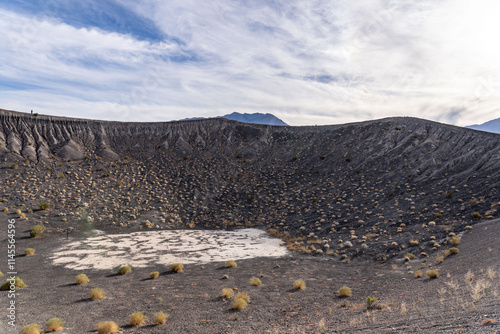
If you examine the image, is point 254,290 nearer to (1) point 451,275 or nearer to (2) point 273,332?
(2) point 273,332

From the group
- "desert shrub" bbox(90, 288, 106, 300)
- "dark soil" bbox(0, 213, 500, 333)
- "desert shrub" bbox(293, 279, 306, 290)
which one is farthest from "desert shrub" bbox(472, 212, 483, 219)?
"desert shrub" bbox(90, 288, 106, 300)

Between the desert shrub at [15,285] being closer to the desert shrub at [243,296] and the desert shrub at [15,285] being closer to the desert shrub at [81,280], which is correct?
the desert shrub at [81,280]

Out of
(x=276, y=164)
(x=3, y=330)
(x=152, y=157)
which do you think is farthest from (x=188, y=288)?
(x=152, y=157)

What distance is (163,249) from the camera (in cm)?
2780

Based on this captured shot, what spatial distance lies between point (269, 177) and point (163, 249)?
27.8 m

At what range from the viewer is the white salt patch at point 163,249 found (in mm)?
23641

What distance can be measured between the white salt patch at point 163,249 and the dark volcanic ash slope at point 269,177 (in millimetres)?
3430

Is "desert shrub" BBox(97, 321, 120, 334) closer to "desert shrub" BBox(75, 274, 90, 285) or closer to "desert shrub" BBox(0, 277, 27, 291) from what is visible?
"desert shrub" BBox(75, 274, 90, 285)

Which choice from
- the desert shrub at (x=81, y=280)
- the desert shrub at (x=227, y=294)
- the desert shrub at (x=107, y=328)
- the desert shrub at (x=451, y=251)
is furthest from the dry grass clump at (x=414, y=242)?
the desert shrub at (x=81, y=280)

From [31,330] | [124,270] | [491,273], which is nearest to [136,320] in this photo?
[31,330]

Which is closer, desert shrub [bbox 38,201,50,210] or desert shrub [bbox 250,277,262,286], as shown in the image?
desert shrub [bbox 250,277,262,286]

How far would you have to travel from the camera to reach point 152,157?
2219 inches

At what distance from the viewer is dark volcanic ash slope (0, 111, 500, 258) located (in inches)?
1136

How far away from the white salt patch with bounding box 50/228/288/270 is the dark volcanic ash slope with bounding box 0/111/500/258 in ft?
11.3
